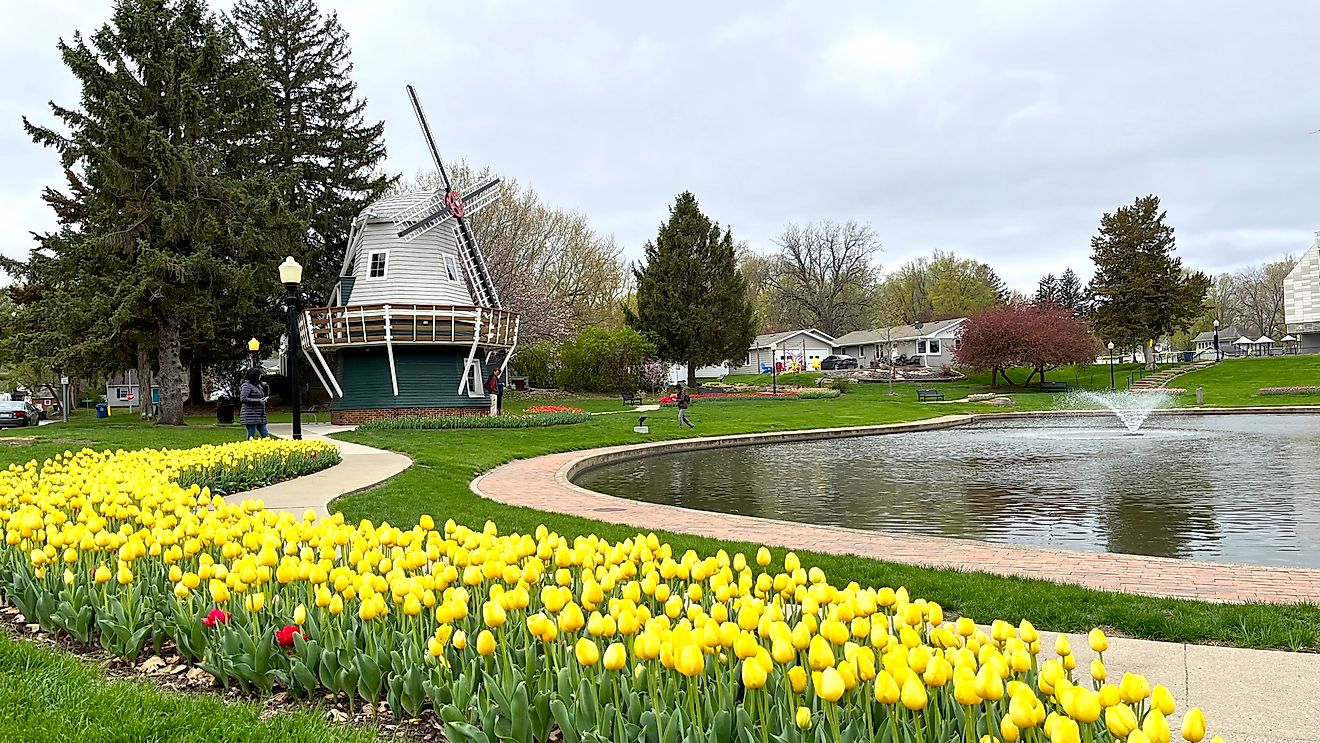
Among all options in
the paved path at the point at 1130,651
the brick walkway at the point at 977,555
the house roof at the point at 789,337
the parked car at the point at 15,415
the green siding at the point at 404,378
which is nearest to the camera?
the paved path at the point at 1130,651

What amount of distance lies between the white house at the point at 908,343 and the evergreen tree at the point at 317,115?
43.2m

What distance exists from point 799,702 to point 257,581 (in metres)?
2.60

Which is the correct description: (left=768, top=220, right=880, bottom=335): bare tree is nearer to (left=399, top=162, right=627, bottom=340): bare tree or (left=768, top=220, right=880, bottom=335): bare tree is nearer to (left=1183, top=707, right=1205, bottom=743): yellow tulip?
(left=399, top=162, right=627, bottom=340): bare tree

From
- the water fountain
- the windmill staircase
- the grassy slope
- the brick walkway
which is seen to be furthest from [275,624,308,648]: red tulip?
the windmill staircase

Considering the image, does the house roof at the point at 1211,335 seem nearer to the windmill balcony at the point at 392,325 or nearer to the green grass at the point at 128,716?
the windmill balcony at the point at 392,325

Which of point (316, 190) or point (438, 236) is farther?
point (316, 190)

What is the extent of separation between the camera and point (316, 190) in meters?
41.0

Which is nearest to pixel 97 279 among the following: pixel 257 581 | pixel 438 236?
pixel 438 236

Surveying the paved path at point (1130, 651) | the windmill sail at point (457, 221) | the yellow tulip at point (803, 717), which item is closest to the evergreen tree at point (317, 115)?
the windmill sail at point (457, 221)

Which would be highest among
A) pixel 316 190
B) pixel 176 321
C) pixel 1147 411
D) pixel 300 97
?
pixel 300 97

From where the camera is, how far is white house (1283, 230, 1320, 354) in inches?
2928

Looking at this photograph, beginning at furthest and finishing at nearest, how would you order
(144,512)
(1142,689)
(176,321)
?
(176,321) < (144,512) < (1142,689)

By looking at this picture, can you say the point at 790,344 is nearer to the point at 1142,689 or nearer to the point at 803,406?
the point at 803,406

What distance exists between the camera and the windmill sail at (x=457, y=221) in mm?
33125
